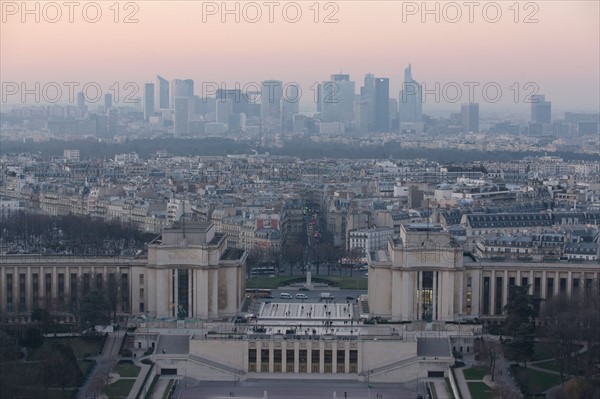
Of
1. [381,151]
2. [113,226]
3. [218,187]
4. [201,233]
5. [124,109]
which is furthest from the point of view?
[124,109]

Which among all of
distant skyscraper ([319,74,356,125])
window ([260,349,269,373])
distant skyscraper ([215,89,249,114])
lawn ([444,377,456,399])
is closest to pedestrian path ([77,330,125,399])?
window ([260,349,269,373])

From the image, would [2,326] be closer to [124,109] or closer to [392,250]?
[392,250]

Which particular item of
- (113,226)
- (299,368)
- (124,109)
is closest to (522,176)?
(113,226)

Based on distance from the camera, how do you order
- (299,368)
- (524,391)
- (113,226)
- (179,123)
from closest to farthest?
1. (524,391)
2. (299,368)
3. (113,226)
4. (179,123)

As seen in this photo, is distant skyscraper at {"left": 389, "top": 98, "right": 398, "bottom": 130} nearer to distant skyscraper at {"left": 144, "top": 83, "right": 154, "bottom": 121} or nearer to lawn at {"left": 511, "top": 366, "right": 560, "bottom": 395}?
distant skyscraper at {"left": 144, "top": 83, "right": 154, "bottom": 121}

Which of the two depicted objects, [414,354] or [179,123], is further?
[179,123]

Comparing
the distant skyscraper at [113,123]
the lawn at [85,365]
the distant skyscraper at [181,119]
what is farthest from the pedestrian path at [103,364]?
the distant skyscraper at [113,123]
